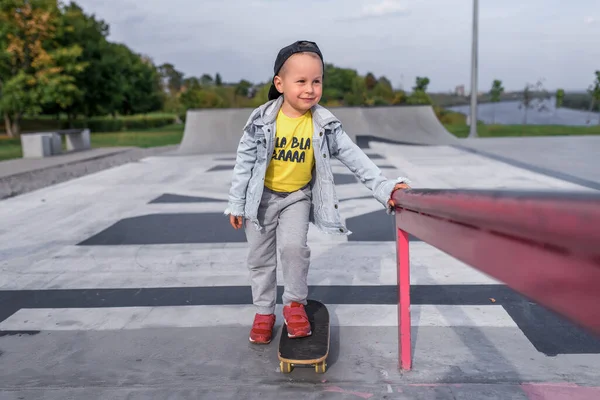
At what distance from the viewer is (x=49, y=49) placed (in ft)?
102

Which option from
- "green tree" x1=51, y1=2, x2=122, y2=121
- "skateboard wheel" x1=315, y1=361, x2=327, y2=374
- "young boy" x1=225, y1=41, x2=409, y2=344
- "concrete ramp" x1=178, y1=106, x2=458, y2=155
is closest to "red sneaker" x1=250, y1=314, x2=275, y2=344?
"young boy" x1=225, y1=41, x2=409, y2=344

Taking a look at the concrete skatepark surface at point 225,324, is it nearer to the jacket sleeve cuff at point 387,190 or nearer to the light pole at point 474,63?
the jacket sleeve cuff at point 387,190

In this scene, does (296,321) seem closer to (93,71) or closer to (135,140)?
(135,140)

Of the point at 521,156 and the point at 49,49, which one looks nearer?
the point at 521,156

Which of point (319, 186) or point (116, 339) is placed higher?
point (319, 186)

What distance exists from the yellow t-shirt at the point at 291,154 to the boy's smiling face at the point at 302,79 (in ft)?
0.40

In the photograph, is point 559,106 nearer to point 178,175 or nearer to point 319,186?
point 178,175

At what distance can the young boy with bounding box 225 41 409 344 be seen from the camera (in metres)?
2.78

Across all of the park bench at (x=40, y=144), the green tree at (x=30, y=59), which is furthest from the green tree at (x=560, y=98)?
the park bench at (x=40, y=144)

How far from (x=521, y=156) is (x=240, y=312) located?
10062mm

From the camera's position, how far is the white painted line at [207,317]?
10.6ft

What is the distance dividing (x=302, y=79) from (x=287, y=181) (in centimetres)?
A: 54

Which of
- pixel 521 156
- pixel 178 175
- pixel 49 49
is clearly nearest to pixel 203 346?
pixel 178 175

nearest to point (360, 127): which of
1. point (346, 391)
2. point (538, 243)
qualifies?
point (346, 391)
